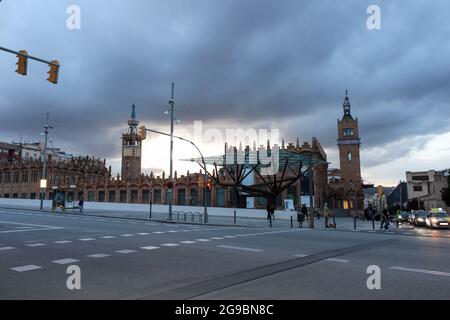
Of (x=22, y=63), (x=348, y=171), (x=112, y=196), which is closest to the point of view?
(x=22, y=63)

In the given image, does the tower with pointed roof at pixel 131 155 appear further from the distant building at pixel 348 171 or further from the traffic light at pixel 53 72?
the traffic light at pixel 53 72

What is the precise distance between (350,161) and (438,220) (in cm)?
5278

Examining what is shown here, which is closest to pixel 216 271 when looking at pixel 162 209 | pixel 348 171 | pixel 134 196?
pixel 162 209

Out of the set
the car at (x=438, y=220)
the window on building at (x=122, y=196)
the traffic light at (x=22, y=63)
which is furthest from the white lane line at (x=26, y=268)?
the window on building at (x=122, y=196)

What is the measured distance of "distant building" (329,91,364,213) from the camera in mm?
76688

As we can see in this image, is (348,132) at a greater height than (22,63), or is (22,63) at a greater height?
(348,132)

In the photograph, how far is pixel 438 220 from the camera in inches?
1125

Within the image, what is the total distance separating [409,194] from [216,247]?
402 feet

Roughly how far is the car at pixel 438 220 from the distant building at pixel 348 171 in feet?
144

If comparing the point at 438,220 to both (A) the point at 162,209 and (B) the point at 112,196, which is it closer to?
(A) the point at 162,209

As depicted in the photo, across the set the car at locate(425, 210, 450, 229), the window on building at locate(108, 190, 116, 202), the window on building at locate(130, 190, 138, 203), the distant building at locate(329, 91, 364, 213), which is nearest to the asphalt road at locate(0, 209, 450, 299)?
the car at locate(425, 210, 450, 229)

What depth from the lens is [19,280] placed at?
7.09 m
